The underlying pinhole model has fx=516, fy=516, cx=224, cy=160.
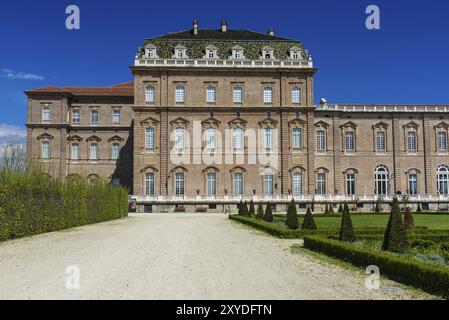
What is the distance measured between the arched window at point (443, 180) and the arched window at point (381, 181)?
496cm

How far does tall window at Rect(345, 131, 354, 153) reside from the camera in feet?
160

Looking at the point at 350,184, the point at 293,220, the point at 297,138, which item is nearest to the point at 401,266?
the point at 293,220

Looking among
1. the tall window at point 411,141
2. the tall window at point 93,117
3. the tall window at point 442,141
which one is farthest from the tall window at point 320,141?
the tall window at point 93,117

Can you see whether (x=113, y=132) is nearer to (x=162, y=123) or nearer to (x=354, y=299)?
(x=162, y=123)

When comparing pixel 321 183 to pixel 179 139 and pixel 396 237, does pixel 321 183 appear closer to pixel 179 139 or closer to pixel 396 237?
pixel 179 139

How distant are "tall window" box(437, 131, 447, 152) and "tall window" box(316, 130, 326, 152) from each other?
36.5 feet

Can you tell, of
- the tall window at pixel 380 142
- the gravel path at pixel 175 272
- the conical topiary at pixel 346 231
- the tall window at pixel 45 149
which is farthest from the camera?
the tall window at pixel 45 149

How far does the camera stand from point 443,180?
161 feet

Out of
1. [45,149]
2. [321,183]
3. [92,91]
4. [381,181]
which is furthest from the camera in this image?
[92,91]

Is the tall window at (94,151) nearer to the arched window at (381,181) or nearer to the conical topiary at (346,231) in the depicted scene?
the arched window at (381,181)

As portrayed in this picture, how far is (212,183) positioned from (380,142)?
1674 centimetres

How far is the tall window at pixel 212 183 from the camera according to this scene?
45006 mm

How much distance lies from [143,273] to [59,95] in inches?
1731
